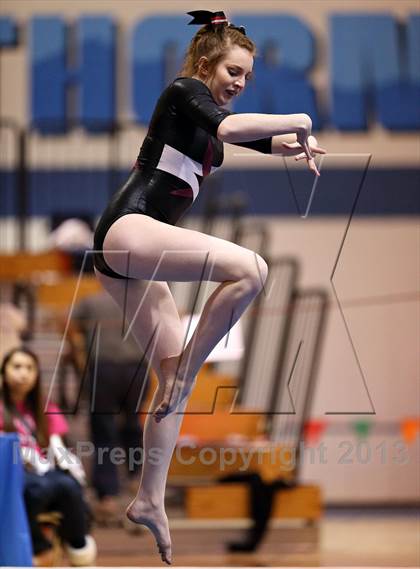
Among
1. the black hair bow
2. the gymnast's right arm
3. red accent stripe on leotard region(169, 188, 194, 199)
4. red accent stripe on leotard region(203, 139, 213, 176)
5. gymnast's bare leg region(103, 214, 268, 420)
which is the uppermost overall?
the black hair bow

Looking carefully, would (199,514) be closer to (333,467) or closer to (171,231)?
(333,467)

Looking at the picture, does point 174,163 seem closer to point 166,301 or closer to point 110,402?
point 166,301

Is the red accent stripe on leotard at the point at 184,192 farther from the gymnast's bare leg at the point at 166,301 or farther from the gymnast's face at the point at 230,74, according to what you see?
the gymnast's face at the point at 230,74

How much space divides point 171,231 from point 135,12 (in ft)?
22.7

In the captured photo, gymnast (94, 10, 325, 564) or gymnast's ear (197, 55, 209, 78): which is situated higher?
gymnast's ear (197, 55, 209, 78)

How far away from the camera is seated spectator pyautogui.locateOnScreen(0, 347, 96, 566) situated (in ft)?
17.8

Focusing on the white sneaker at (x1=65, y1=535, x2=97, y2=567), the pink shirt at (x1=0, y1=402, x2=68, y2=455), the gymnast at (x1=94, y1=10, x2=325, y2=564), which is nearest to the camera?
the gymnast at (x1=94, y1=10, x2=325, y2=564)

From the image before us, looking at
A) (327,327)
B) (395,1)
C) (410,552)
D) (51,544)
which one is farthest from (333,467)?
(51,544)

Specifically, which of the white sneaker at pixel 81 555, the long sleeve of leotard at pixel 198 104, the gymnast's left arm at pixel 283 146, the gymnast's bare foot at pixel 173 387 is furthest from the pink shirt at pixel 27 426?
the long sleeve of leotard at pixel 198 104

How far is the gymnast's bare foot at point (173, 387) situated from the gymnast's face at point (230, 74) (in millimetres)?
770

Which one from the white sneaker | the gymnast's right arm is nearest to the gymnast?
the gymnast's right arm

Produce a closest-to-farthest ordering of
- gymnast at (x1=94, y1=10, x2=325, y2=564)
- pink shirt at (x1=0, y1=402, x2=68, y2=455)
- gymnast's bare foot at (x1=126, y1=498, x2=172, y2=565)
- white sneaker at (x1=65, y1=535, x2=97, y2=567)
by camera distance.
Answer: gymnast at (x1=94, y1=10, x2=325, y2=564)
gymnast's bare foot at (x1=126, y1=498, x2=172, y2=565)
pink shirt at (x1=0, y1=402, x2=68, y2=455)
white sneaker at (x1=65, y1=535, x2=97, y2=567)

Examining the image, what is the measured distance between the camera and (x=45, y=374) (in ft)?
26.5

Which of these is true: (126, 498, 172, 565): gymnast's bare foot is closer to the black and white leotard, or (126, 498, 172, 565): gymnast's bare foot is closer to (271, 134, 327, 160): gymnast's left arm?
the black and white leotard
